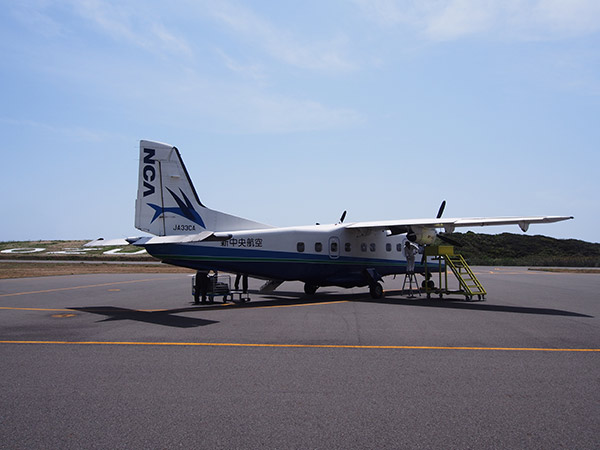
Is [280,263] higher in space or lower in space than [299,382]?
higher

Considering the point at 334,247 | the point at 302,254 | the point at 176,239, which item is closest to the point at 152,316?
the point at 176,239

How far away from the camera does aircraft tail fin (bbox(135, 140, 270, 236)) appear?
17.5m

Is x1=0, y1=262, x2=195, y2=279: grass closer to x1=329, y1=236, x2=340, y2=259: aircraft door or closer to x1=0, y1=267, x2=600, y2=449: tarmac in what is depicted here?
x1=329, y1=236, x2=340, y2=259: aircraft door

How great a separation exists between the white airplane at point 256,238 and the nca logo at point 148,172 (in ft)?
0.12

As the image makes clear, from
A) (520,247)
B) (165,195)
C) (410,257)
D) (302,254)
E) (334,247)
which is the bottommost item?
(410,257)

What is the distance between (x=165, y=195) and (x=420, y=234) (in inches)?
445

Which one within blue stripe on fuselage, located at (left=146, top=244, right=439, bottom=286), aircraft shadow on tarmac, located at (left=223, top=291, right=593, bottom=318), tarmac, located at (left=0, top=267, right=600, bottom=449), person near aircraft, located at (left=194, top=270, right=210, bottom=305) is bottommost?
tarmac, located at (left=0, top=267, right=600, bottom=449)

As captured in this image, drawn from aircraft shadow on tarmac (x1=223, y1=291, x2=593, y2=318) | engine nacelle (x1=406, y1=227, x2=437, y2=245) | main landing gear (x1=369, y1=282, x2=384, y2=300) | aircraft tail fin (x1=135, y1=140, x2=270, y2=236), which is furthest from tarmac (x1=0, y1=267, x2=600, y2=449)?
engine nacelle (x1=406, y1=227, x2=437, y2=245)

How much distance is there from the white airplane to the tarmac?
3.92 meters

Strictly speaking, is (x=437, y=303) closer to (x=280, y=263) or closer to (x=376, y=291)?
(x=376, y=291)

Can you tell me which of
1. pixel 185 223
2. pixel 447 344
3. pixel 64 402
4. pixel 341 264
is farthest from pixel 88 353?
pixel 341 264

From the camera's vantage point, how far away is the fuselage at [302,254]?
1778 cm

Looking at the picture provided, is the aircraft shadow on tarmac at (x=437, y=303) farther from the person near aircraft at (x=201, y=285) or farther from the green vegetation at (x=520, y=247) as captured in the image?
the green vegetation at (x=520, y=247)

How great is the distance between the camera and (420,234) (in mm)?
21547
